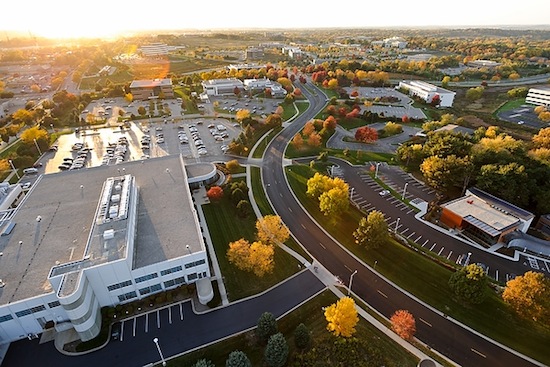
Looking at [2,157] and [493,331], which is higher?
[2,157]

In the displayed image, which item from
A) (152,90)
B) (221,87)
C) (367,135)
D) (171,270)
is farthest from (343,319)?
(152,90)

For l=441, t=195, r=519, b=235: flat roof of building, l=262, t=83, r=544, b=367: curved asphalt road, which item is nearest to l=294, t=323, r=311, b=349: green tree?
l=262, t=83, r=544, b=367: curved asphalt road

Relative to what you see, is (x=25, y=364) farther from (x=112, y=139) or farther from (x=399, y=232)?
(x=112, y=139)

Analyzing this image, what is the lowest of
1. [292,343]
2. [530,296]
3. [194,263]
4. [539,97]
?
[292,343]

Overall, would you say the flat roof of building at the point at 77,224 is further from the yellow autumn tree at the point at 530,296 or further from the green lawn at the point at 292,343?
the yellow autumn tree at the point at 530,296

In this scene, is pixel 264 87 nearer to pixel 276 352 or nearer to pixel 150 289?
pixel 150 289

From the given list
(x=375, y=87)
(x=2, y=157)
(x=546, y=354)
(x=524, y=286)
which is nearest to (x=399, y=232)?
(x=524, y=286)
